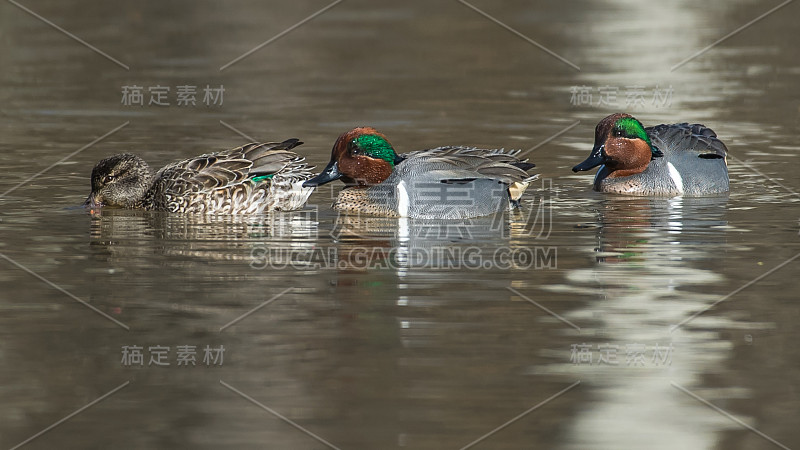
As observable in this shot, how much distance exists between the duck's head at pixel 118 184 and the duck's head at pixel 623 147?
474 cm

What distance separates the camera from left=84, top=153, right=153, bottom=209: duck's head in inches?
499

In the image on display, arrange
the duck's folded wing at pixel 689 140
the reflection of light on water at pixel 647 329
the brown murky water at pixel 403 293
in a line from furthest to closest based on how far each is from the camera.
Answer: the duck's folded wing at pixel 689 140 < the brown murky water at pixel 403 293 < the reflection of light on water at pixel 647 329

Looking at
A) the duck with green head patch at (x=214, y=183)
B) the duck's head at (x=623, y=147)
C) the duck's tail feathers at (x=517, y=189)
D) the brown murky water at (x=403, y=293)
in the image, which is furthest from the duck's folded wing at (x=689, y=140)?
the duck with green head patch at (x=214, y=183)

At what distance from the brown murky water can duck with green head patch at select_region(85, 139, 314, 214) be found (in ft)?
0.80

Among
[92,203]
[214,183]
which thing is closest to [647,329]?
[214,183]

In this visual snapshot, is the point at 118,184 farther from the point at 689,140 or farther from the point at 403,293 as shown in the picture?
the point at 689,140

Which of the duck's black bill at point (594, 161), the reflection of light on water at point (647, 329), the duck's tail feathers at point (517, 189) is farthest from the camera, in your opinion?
the duck's black bill at point (594, 161)

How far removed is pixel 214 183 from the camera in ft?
40.3

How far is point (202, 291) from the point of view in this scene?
9219 mm

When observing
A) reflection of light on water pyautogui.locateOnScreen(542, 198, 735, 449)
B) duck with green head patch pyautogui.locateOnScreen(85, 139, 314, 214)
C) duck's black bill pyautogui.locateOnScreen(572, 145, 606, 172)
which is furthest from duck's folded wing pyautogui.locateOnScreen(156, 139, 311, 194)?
reflection of light on water pyautogui.locateOnScreen(542, 198, 735, 449)

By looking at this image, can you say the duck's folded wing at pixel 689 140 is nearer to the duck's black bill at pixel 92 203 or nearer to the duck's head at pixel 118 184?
the duck's head at pixel 118 184

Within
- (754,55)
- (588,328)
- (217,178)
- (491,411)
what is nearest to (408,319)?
(588,328)

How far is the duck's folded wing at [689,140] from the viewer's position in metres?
13.8

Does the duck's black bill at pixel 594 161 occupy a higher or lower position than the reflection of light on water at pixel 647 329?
higher
